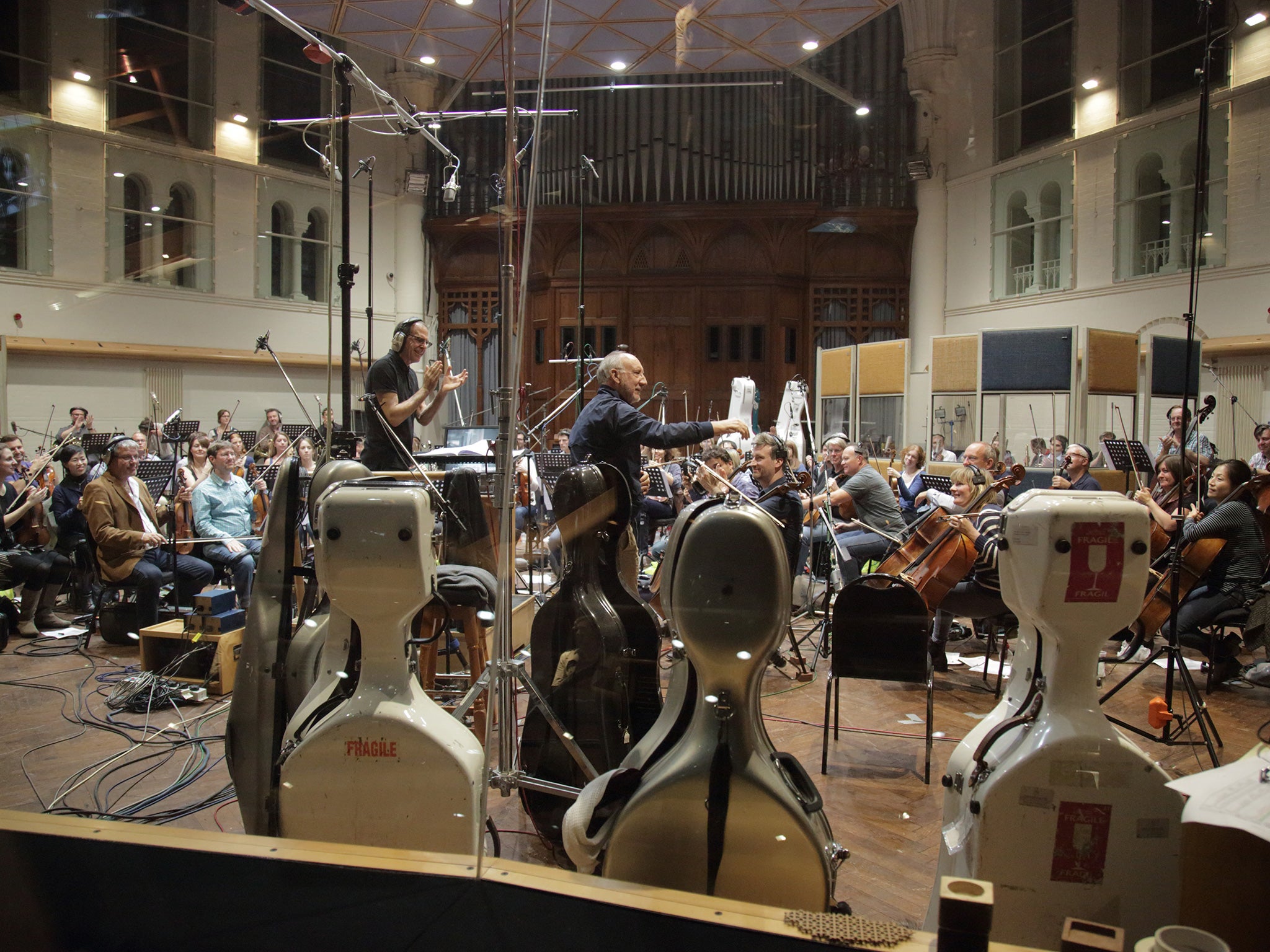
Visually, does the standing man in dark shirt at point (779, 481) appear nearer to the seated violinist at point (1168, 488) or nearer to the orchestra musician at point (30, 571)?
the seated violinist at point (1168, 488)

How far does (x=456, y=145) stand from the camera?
259 centimetres

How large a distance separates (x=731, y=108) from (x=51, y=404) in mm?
2364

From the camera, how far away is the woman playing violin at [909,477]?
17.4 ft

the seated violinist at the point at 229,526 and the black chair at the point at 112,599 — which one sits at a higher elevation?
the seated violinist at the point at 229,526

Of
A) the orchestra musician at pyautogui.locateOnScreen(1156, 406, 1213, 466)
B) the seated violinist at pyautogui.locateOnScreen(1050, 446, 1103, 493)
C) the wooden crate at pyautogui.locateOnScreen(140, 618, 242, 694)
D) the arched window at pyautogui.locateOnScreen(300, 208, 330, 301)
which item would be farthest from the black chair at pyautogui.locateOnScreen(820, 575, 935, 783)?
the wooden crate at pyautogui.locateOnScreen(140, 618, 242, 694)

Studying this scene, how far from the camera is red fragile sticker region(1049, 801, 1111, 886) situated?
140cm

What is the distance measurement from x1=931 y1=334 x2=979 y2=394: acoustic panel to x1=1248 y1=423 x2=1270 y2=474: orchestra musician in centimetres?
131

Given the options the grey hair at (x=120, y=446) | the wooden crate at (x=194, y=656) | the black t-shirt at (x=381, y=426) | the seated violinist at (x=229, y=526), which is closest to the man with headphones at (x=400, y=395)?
the black t-shirt at (x=381, y=426)

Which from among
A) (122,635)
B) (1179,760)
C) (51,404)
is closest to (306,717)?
(51,404)

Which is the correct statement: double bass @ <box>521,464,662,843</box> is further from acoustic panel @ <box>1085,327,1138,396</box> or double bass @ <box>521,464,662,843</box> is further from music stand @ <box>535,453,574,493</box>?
acoustic panel @ <box>1085,327,1138,396</box>

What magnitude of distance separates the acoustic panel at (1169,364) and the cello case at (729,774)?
2899mm

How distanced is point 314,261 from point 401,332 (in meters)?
0.44

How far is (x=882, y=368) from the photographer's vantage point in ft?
15.3

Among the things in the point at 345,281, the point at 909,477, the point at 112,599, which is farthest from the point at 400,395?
the point at 909,477
